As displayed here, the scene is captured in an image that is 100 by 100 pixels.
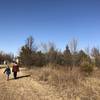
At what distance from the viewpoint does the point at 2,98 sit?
13.7 m

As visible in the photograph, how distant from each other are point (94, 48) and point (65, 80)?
177ft

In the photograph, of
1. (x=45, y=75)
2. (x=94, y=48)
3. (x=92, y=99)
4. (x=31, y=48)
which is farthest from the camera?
(x=94, y=48)

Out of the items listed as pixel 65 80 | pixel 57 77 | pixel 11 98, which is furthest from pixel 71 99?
pixel 57 77

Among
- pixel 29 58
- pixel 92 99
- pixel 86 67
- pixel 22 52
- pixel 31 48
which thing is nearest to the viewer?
pixel 92 99

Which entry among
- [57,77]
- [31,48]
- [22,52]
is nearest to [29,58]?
[22,52]

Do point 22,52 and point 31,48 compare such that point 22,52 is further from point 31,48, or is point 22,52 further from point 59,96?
point 59,96

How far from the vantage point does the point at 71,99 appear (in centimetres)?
1370

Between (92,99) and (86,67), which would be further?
(86,67)

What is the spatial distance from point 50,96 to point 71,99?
5.12ft

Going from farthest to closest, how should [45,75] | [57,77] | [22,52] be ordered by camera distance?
[22,52] → [45,75] → [57,77]

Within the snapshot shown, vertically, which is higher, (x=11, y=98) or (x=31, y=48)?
(x=31, y=48)

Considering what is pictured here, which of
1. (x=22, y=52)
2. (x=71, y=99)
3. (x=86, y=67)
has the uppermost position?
(x=22, y=52)

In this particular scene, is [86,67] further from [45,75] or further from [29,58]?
[29,58]

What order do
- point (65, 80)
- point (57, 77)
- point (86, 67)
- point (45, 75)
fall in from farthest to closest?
1. point (86, 67)
2. point (45, 75)
3. point (57, 77)
4. point (65, 80)
